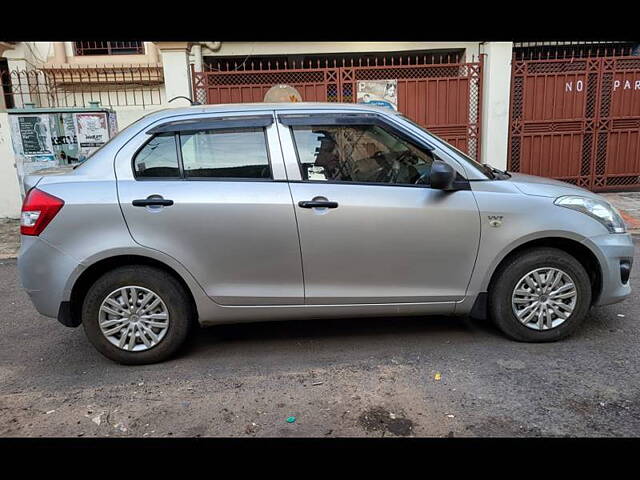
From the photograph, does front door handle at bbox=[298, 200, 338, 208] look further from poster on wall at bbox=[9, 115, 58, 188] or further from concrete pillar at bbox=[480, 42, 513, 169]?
concrete pillar at bbox=[480, 42, 513, 169]

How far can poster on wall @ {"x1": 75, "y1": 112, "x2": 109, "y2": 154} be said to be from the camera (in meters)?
7.89

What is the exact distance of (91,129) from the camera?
312 inches

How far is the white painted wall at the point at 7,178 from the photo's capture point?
8.61m

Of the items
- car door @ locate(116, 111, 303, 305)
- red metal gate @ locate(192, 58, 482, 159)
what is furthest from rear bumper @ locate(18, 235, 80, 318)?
red metal gate @ locate(192, 58, 482, 159)

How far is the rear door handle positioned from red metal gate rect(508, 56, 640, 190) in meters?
7.69

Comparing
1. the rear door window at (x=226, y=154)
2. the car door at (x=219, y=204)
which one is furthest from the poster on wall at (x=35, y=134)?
the rear door window at (x=226, y=154)

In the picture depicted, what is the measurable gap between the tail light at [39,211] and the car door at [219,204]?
17.6 inches

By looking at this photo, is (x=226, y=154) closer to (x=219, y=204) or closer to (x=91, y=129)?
(x=219, y=204)

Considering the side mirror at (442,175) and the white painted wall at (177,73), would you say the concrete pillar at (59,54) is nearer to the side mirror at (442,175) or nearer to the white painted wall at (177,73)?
the white painted wall at (177,73)

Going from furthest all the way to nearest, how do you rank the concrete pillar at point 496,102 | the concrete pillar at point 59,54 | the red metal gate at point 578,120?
1. the concrete pillar at point 59,54
2. the red metal gate at point 578,120
3. the concrete pillar at point 496,102

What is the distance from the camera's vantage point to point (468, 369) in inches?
134

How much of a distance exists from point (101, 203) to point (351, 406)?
2107 mm

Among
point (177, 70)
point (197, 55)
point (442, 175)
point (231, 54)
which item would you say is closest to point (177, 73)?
point (177, 70)

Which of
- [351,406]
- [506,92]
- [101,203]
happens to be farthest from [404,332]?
[506,92]
